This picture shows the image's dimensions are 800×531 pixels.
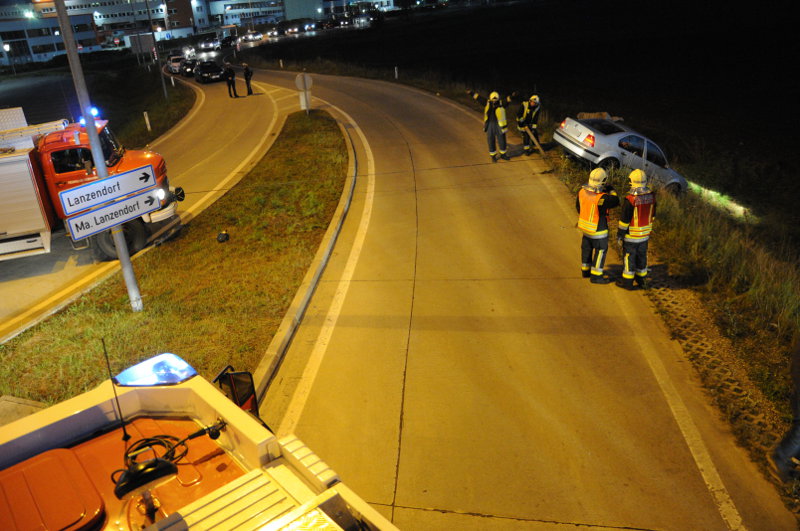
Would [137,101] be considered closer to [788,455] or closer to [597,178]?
[597,178]

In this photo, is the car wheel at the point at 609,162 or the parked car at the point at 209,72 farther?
the parked car at the point at 209,72

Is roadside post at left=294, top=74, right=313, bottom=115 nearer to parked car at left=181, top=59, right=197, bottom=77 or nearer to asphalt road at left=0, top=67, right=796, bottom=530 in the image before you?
asphalt road at left=0, top=67, right=796, bottom=530

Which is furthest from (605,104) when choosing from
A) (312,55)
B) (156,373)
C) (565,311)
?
(312,55)

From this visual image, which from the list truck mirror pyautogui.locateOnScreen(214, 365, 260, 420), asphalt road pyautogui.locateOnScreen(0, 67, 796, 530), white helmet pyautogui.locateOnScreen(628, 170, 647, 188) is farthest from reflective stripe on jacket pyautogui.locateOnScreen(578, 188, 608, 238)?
truck mirror pyautogui.locateOnScreen(214, 365, 260, 420)

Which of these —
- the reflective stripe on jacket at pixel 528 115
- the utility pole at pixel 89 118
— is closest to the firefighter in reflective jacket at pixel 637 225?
the utility pole at pixel 89 118

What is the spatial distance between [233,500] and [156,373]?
4.73 feet

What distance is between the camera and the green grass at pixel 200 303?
6.96 meters

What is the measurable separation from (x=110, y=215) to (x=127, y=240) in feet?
11.3

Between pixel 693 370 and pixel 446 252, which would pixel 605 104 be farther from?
pixel 693 370

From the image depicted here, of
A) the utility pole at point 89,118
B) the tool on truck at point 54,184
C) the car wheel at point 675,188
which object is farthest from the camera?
the car wheel at point 675,188

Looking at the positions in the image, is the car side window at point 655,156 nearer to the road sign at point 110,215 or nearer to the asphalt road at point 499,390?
the asphalt road at point 499,390

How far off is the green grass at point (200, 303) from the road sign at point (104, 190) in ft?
5.69

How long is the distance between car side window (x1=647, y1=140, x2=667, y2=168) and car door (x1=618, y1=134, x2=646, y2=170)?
0.25m

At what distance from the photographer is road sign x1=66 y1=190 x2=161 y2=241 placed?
280 inches
